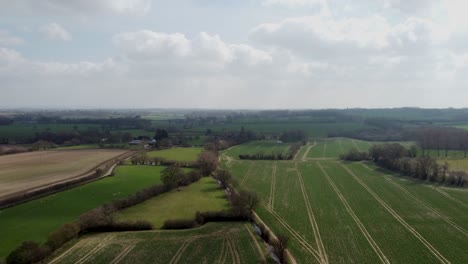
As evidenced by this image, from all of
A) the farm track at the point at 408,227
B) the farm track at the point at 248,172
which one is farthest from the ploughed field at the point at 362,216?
the farm track at the point at 248,172

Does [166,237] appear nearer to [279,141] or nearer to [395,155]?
[395,155]

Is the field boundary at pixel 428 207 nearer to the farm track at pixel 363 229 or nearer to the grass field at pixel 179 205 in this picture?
the farm track at pixel 363 229

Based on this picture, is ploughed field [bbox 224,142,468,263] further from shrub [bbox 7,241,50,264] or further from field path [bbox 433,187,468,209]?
shrub [bbox 7,241,50,264]

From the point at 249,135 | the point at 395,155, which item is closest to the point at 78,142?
the point at 249,135

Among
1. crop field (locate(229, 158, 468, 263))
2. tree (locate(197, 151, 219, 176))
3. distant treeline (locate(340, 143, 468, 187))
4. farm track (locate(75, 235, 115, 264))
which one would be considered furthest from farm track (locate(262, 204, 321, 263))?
distant treeline (locate(340, 143, 468, 187))

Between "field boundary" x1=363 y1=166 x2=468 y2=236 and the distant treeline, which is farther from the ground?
the distant treeline

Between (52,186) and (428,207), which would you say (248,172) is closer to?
(428,207)

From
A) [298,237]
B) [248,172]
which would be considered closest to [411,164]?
[248,172]
